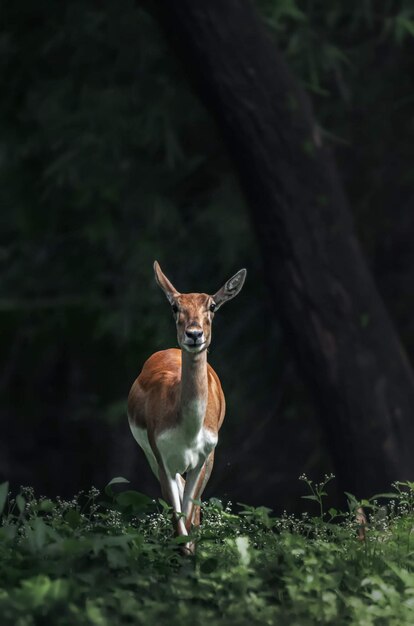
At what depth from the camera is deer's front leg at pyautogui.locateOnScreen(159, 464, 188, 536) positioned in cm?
646

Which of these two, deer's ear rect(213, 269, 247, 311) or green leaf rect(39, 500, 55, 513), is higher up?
deer's ear rect(213, 269, 247, 311)

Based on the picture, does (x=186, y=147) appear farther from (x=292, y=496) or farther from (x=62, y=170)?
(x=292, y=496)

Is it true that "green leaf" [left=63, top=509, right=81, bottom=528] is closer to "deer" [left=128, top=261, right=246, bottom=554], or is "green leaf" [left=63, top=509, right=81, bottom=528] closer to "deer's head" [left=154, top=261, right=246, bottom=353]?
"deer" [left=128, top=261, right=246, bottom=554]

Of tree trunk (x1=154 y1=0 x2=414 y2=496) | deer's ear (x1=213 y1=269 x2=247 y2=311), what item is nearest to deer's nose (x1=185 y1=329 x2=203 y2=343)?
deer's ear (x1=213 y1=269 x2=247 y2=311)

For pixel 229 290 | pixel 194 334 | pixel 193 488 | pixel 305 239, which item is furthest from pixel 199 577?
pixel 305 239

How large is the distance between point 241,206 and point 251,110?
307 cm

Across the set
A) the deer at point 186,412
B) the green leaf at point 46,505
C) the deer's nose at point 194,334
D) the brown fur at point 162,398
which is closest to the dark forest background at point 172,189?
the brown fur at point 162,398

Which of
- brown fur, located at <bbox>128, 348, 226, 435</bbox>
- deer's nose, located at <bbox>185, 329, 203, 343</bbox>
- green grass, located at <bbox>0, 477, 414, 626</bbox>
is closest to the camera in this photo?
green grass, located at <bbox>0, 477, 414, 626</bbox>

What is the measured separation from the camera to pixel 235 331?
14219 millimetres

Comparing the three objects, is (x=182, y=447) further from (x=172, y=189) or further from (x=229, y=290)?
(x=172, y=189)

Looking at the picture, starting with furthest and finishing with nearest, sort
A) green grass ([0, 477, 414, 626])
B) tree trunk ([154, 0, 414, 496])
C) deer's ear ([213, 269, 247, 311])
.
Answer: tree trunk ([154, 0, 414, 496]) < deer's ear ([213, 269, 247, 311]) < green grass ([0, 477, 414, 626])

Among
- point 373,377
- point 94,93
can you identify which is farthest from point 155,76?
point 373,377

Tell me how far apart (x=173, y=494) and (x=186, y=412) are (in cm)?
36

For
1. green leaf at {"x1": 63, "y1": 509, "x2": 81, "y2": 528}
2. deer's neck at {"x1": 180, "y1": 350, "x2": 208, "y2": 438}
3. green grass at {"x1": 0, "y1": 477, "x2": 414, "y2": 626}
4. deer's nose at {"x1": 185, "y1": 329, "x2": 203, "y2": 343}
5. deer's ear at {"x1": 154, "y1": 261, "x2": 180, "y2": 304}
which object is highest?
deer's ear at {"x1": 154, "y1": 261, "x2": 180, "y2": 304}
